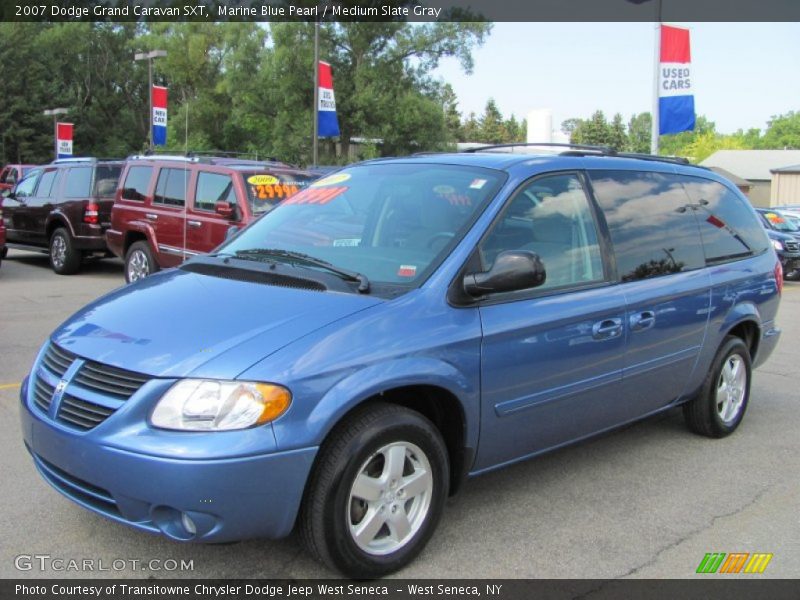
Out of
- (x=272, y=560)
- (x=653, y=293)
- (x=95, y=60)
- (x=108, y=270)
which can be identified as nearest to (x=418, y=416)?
(x=272, y=560)

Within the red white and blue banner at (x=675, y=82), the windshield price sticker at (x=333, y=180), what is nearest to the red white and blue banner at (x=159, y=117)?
the red white and blue banner at (x=675, y=82)

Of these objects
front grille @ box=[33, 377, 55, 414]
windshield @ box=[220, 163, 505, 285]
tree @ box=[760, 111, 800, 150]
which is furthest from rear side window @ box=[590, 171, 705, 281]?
tree @ box=[760, 111, 800, 150]

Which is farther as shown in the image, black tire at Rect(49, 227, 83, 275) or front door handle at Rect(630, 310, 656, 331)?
black tire at Rect(49, 227, 83, 275)

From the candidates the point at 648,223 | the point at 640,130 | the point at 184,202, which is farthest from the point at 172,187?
the point at 640,130

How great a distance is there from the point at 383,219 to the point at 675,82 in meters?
14.1

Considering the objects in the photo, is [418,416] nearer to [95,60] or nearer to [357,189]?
[357,189]

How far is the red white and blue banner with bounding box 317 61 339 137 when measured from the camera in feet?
67.6

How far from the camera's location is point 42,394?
11.1 feet

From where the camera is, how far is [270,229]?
4387 mm

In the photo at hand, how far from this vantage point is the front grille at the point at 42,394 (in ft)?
10.8

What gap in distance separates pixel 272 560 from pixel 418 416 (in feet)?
2.96

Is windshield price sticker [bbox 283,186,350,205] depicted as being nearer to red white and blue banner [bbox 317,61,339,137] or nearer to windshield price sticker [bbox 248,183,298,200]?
windshield price sticker [bbox 248,183,298,200]

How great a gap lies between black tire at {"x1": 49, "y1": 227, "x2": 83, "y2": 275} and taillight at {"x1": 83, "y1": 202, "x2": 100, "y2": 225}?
0.56 m

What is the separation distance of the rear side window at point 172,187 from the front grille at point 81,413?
323 inches
